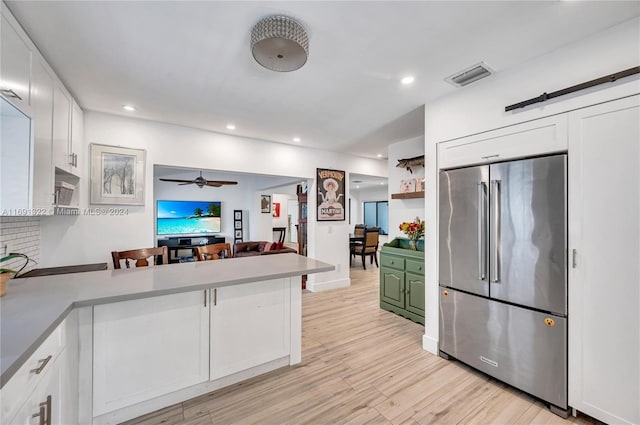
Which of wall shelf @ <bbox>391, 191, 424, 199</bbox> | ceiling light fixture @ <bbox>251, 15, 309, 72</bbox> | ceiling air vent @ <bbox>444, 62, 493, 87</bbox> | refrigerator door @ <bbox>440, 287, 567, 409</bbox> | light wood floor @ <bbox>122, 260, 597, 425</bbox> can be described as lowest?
light wood floor @ <bbox>122, 260, 597, 425</bbox>

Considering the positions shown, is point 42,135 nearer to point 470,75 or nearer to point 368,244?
point 470,75

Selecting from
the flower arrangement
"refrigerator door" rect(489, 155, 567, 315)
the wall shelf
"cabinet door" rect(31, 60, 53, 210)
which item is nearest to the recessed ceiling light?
"refrigerator door" rect(489, 155, 567, 315)

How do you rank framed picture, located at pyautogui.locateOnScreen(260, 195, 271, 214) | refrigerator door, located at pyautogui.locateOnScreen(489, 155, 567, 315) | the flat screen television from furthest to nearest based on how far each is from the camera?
1. framed picture, located at pyautogui.locateOnScreen(260, 195, 271, 214)
2. the flat screen television
3. refrigerator door, located at pyautogui.locateOnScreen(489, 155, 567, 315)

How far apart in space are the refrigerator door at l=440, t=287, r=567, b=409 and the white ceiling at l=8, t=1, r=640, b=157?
194 cm

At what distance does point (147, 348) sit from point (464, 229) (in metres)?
2.63

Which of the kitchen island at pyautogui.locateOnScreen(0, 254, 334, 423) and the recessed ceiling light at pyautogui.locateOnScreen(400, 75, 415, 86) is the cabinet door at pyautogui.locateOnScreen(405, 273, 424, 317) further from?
the recessed ceiling light at pyautogui.locateOnScreen(400, 75, 415, 86)

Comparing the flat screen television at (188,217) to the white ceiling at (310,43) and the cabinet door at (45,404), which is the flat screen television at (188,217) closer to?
the white ceiling at (310,43)

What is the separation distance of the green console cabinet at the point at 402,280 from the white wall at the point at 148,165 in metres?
1.35

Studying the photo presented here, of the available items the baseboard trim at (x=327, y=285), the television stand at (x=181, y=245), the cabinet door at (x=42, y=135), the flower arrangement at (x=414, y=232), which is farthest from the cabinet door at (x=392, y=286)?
the television stand at (x=181, y=245)

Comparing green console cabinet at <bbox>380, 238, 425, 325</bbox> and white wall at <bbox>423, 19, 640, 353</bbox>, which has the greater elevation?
white wall at <bbox>423, 19, 640, 353</bbox>

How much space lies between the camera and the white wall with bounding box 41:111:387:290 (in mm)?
2942

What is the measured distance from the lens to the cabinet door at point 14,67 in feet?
4.60

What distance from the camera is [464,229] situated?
239 cm

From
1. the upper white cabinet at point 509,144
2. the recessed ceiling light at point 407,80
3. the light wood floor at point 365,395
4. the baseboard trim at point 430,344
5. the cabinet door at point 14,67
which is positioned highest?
the recessed ceiling light at point 407,80
